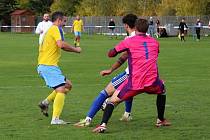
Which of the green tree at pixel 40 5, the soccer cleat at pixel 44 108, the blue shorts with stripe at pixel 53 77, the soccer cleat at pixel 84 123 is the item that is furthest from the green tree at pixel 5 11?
the soccer cleat at pixel 84 123

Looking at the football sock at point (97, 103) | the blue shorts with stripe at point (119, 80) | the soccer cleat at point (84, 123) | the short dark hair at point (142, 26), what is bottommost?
the soccer cleat at point (84, 123)

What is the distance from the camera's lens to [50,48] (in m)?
10.2

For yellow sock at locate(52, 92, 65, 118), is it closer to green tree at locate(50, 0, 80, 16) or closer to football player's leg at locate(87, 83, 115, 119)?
football player's leg at locate(87, 83, 115, 119)

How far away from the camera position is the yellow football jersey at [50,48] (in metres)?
10.1

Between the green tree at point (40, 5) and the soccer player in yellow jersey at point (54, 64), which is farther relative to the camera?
the green tree at point (40, 5)

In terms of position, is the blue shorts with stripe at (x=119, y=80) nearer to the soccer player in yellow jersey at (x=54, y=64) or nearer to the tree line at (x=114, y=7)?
the soccer player in yellow jersey at (x=54, y=64)

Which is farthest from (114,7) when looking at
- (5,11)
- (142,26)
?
(142,26)

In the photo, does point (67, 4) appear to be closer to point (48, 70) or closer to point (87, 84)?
point (87, 84)

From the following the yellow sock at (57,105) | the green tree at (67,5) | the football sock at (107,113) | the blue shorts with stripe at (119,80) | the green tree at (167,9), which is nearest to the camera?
the football sock at (107,113)

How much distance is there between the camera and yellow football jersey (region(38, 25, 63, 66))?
1015cm

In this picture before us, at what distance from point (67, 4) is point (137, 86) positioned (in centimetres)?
8441

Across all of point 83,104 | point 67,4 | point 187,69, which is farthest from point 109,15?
point 83,104

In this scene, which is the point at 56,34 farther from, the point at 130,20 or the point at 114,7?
the point at 114,7

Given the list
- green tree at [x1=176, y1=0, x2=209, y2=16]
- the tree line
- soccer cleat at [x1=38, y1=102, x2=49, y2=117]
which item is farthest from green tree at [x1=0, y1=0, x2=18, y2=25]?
soccer cleat at [x1=38, y1=102, x2=49, y2=117]
